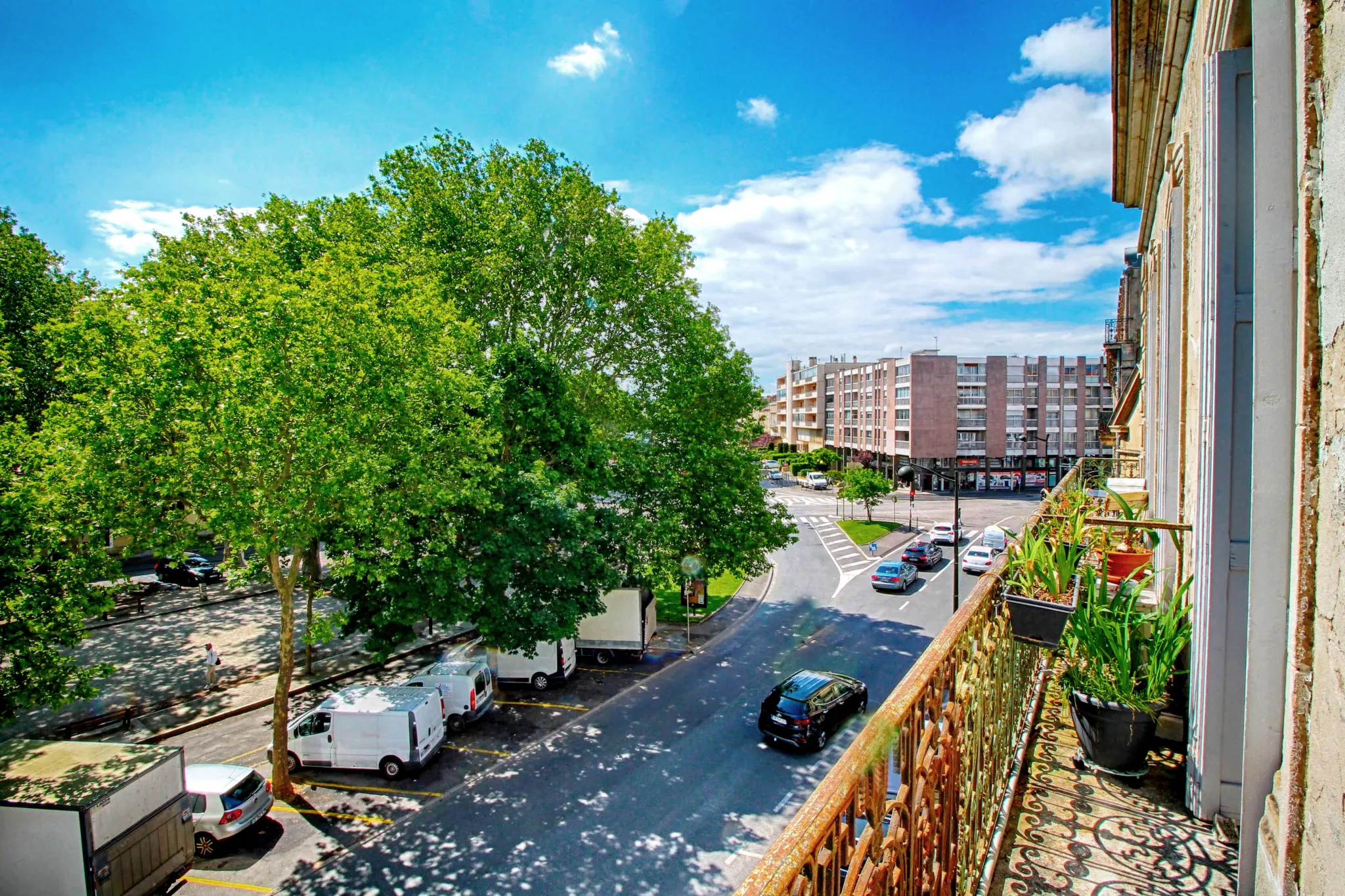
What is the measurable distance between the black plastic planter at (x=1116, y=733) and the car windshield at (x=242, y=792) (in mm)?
12973

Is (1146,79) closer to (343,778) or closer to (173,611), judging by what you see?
(343,778)

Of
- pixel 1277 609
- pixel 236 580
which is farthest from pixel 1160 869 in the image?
pixel 236 580

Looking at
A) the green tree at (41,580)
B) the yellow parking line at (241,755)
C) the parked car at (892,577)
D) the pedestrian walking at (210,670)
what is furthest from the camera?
the parked car at (892,577)

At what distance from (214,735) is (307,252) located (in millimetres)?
12776

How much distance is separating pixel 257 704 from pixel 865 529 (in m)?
34.5

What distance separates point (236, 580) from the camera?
13.2 meters

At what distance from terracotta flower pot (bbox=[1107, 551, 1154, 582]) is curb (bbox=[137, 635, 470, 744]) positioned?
588 inches

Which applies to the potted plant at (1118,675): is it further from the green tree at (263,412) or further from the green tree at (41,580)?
the green tree at (41,580)

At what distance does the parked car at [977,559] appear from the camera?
29391 millimetres

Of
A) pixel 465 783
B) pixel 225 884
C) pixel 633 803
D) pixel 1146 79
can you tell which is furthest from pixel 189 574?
pixel 1146 79

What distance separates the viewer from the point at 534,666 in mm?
18203

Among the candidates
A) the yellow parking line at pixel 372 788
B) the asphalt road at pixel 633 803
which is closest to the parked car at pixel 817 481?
the asphalt road at pixel 633 803

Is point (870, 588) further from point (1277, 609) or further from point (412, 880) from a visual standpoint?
point (1277, 609)

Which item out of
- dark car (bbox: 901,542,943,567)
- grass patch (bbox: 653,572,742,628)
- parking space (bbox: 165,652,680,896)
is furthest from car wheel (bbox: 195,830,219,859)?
dark car (bbox: 901,542,943,567)
